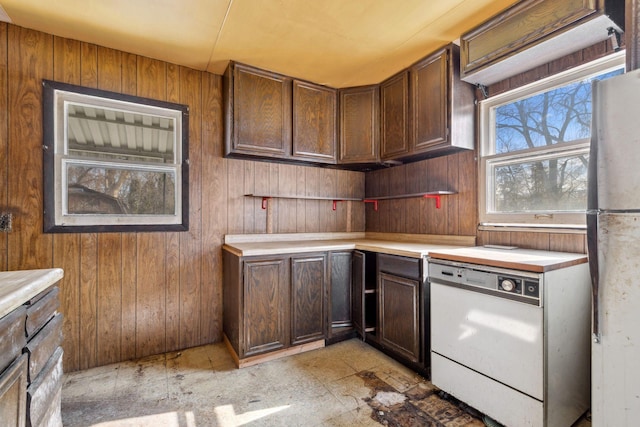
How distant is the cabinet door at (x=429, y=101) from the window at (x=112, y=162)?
2.04 metres

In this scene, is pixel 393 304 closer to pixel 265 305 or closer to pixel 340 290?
pixel 340 290

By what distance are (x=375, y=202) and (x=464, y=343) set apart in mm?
1891

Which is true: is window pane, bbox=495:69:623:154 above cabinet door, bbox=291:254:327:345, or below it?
above

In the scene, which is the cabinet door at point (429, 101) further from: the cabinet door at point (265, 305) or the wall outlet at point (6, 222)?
the wall outlet at point (6, 222)

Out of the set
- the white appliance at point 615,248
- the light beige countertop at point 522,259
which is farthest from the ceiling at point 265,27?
the light beige countertop at point 522,259

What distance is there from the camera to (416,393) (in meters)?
1.95

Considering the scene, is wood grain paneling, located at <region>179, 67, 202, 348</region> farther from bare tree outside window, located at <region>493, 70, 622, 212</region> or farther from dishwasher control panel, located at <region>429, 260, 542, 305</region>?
bare tree outside window, located at <region>493, 70, 622, 212</region>

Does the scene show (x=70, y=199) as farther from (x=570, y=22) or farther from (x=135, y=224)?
(x=570, y=22)

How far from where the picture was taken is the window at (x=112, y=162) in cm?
217

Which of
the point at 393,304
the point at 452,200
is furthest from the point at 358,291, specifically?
the point at 452,200

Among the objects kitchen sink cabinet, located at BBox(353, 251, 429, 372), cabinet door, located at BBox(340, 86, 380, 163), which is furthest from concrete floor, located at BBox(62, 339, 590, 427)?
cabinet door, located at BBox(340, 86, 380, 163)

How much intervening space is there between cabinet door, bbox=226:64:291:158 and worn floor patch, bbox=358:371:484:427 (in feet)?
6.91

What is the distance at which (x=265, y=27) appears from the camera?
6.82ft

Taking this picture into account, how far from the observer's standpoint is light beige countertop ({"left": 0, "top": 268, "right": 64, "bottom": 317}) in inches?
37.3
